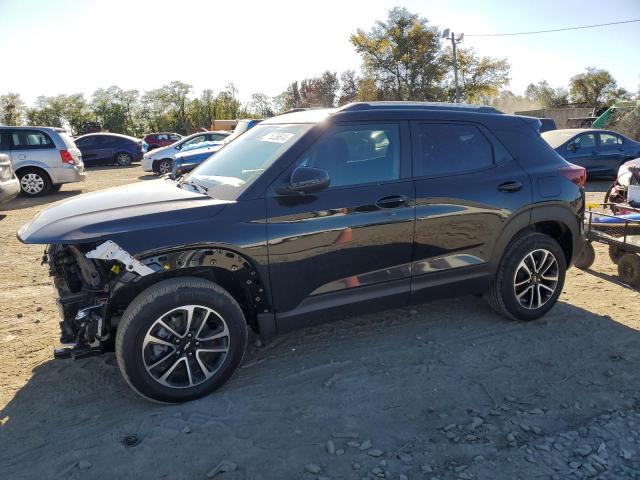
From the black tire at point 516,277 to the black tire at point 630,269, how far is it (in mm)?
1333

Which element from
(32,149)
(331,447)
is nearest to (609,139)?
(331,447)

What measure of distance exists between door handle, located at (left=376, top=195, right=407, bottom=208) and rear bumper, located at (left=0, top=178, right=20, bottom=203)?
844 centimetres

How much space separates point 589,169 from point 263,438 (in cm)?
1232

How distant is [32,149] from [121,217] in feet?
36.4

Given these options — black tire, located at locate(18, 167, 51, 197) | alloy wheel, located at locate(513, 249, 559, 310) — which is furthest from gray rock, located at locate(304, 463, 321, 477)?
black tire, located at locate(18, 167, 51, 197)

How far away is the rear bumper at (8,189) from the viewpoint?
9.13 metres

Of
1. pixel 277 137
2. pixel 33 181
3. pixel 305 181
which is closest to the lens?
pixel 305 181

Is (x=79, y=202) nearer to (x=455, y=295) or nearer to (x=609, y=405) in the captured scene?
(x=455, y=295)

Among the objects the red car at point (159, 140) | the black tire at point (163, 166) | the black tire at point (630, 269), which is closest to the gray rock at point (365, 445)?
the black tire at point (630, 269)

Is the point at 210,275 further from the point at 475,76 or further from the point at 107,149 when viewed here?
the point at 475,76

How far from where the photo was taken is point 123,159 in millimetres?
23844

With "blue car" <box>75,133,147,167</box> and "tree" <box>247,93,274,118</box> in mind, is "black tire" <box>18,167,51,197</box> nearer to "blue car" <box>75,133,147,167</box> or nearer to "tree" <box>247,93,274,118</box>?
"blue car" <box>75,133,147,167</box>

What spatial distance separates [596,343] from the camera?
12.9 feet

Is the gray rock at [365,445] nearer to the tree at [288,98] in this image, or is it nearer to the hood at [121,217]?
the hood at [121,217]
